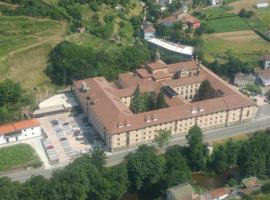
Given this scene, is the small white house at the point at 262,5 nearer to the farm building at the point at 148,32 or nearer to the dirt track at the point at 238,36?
the dirt track at the point at 238,36

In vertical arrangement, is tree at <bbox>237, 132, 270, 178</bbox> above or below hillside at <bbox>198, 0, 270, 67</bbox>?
below

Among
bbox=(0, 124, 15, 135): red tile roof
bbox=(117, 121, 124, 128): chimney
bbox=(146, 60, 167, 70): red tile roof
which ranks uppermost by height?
bbox=(146, 60, 167, 70): red tile roof

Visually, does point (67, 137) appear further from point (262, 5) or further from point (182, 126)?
point (262, 5)

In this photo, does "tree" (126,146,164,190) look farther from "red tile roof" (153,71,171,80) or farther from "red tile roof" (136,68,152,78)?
"red tile roof" (136,68,152,78)

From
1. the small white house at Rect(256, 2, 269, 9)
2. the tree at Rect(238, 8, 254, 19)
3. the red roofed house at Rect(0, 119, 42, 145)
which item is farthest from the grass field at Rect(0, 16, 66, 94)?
the small white house at Rect(256, 2, 269, 9)

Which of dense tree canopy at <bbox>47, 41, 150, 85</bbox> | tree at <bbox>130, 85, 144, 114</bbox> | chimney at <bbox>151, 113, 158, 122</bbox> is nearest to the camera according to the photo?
chimney at <bbox>151, 113, 158, 122</bbox>

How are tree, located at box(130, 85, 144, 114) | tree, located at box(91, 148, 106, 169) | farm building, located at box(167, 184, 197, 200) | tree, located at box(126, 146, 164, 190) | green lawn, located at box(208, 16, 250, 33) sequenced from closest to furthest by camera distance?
1. farm building, located at box(167, 184, 197, 200)
2. tree, located at box(126, 146, 164, 190)
3. tree, located at box(91, 148, 106, 169)
4. tree, located at box(130, 85, 144, 114)
5. green lawn, located at box(208, 16, 250, 33)

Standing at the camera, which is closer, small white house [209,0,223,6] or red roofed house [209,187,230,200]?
red roofed house [209,187,230,200]
